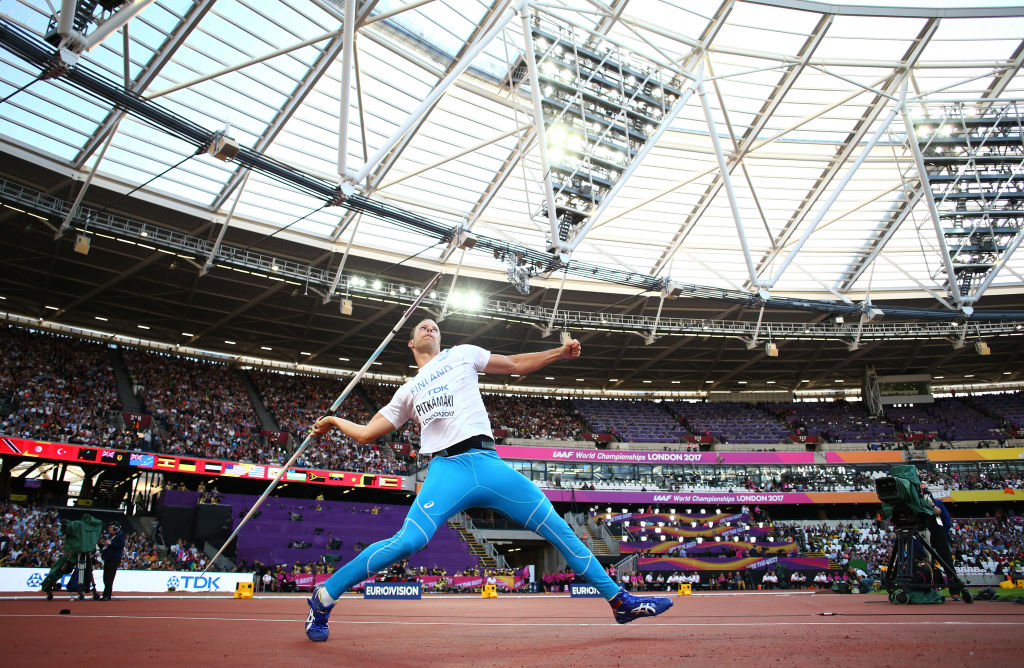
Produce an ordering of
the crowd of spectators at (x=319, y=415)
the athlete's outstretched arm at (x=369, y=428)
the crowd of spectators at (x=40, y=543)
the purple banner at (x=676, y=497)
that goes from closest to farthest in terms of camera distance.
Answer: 1. the athlete's outstretched arm at (x=369, y=428)
2. the crowd of spectators at (x=40, y=543)
3. the crowd of spectators at (x=319, y=415)
4. the purple banner at (x=676, y=497)

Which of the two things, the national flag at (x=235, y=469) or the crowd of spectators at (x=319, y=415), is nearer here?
the national flag at (x=235, y=469)

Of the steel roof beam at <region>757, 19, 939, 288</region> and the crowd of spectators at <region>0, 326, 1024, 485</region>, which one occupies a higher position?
the steel roof beam at <region>757, 19, 939, 288</region>

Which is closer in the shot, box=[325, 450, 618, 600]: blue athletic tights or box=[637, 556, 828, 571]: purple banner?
box=[325, 450, 618, 600]: blue athletic tights

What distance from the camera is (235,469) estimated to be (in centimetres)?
2959

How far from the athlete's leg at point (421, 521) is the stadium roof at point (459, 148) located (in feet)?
49.0

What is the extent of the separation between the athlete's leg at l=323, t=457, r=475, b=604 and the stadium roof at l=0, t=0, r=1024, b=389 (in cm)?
1495

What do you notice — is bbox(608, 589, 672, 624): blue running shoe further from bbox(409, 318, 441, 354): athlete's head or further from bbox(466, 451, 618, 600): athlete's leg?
bbox(409, 318, 441, 354): athlete's head

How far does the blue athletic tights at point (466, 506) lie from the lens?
3.76 meters

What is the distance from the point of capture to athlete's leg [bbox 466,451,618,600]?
399cm

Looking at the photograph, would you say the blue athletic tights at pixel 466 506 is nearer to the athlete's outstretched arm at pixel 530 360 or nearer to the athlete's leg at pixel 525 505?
the athlete's leg at pixel 525 505

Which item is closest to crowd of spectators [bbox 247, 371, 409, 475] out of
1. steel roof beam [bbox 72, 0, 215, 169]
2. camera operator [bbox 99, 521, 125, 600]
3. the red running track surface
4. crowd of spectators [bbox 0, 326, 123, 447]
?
crowd of spectators [bbox 0, 326, 123, 447]

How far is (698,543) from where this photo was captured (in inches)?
1246

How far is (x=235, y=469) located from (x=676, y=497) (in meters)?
24.6

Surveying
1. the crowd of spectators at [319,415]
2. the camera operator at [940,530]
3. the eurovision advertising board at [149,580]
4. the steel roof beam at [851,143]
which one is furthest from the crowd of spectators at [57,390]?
the steel roof beam at [851,143]
